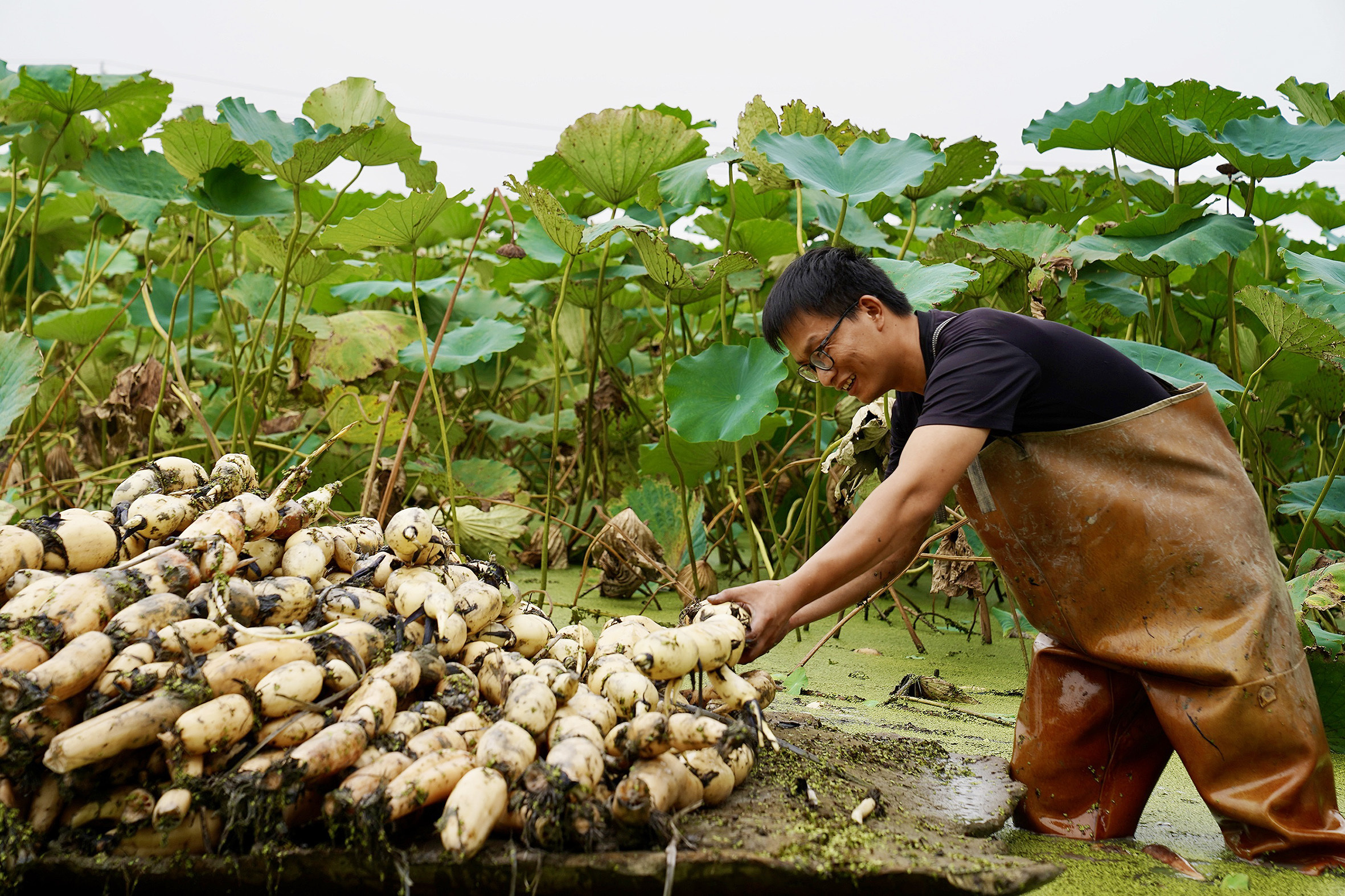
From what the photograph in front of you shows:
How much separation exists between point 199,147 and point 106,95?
1.61 feet

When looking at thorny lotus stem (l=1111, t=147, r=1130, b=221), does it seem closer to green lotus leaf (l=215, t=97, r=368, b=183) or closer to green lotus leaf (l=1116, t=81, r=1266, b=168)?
green lotus leaf (l=1116, t=81, r=1266, b=168)

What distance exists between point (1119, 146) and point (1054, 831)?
201 centimetres

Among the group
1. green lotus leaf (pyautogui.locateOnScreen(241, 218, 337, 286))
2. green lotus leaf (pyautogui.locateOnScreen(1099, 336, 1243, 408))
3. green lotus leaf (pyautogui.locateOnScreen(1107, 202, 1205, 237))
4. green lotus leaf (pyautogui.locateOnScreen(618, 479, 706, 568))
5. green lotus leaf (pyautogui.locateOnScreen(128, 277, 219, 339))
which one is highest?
green lotus leaf (pyautogui.locateOnScreen(1107, 202, 1205, 237))

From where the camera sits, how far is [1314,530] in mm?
2838

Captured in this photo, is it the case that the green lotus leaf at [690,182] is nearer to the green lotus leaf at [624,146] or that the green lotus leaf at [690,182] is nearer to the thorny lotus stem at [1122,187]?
the green lotus leaf at [624,146]

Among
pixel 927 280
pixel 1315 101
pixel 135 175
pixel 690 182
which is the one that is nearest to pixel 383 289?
pixel 135 175

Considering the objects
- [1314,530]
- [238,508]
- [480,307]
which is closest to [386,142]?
[480,307]

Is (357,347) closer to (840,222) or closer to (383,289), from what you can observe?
(383,289)

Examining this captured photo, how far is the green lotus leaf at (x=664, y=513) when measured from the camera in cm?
297

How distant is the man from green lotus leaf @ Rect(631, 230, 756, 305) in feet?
2.34

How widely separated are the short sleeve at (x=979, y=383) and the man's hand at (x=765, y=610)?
34 centimetres

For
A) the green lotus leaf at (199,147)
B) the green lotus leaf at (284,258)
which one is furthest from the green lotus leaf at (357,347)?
the green lotus leaf at (199,147)

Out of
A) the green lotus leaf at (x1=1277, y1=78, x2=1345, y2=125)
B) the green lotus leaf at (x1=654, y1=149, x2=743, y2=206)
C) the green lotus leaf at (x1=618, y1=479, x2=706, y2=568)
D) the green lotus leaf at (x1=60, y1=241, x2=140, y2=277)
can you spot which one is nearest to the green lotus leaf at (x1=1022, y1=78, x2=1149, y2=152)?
the green lotus leaf at (x1=1277, y1=78, x2=1345, y2=125)

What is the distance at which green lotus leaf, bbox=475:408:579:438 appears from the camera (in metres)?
3.49
